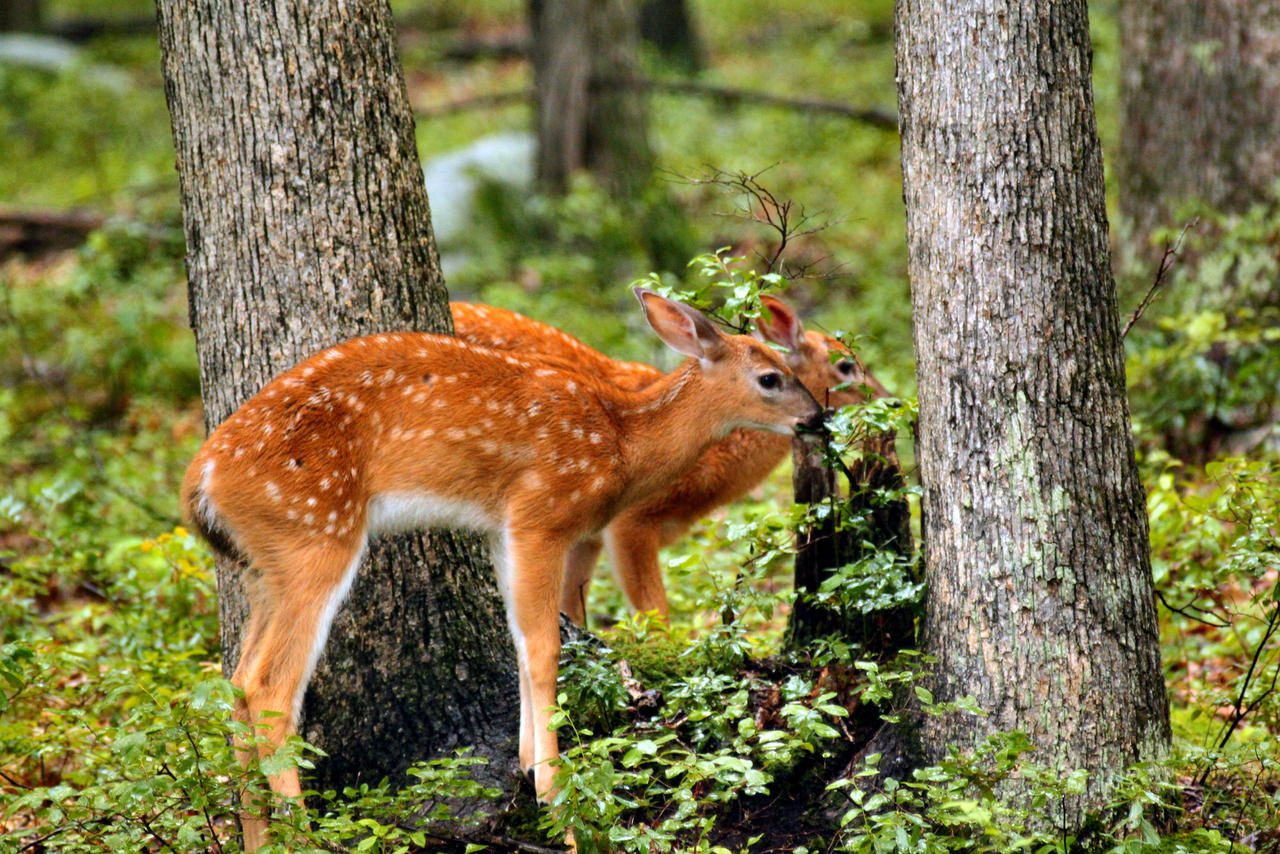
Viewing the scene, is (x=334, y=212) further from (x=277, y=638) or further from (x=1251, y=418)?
(x=1251, y=418)

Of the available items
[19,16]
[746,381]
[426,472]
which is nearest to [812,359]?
[746,381]

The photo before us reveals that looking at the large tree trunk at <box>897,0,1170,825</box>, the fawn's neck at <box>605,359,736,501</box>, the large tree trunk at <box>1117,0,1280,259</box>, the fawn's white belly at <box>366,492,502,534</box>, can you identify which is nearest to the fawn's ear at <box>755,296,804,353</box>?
the fawn's neck at <box>605,359,736,501</box>

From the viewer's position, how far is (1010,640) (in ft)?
13.3

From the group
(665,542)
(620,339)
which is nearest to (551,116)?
(620,339)

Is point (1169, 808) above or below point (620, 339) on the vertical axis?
below

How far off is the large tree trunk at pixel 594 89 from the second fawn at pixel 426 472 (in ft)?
26.3

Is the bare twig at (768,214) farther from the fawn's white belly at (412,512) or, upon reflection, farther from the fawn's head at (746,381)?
the fawn's white belly at (412,512)

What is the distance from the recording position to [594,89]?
13211mm

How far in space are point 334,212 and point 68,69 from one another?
1639cm

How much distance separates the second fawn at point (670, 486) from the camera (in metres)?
6.42

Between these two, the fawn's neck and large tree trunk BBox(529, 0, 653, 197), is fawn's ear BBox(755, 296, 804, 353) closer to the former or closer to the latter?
the fawn's neck

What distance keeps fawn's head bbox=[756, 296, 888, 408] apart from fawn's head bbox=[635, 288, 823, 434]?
93 centimetres

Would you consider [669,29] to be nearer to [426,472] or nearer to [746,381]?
[746,381]

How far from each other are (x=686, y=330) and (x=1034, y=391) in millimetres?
1744
